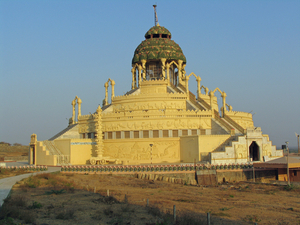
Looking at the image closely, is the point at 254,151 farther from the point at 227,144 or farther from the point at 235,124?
the point at 235,124

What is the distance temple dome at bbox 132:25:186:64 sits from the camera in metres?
61.4

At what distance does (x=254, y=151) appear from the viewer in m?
42.9

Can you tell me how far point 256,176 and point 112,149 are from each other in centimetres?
1809

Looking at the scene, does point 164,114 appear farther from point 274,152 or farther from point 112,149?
point 274,152

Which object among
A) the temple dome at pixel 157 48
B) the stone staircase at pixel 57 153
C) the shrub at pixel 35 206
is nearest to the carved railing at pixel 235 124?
the temple dome at pixel 157 48

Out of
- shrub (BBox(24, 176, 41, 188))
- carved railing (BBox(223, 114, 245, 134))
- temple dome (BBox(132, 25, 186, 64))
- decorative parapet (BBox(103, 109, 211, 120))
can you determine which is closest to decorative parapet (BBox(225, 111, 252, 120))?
carved railing (BBox(223, 114, 245, 134))

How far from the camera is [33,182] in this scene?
27.4 meters

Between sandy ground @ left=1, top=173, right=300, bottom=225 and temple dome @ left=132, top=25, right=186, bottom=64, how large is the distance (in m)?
31.4

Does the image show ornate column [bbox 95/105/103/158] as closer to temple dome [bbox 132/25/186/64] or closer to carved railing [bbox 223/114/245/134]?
carved railing [bbox 223/114/245/134]

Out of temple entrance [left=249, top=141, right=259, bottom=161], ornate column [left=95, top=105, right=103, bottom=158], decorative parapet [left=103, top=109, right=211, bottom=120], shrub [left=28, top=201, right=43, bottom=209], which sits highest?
decorative parapet [left=103, top=109, right=211, bottom=120]

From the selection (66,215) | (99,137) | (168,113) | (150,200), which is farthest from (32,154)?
(66,215)

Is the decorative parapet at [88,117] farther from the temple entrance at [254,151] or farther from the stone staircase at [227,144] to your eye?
the temple entrance at [254,151]

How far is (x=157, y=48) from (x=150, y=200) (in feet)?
136

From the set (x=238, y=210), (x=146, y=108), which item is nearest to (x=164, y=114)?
(x=146, y=108)
